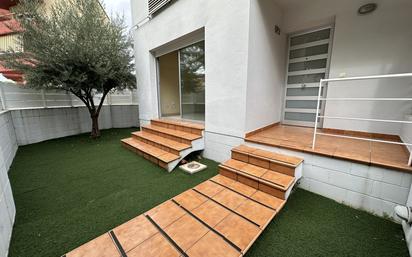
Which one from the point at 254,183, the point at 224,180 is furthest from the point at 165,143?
the point at 254,183

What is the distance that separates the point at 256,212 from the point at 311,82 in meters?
2.98

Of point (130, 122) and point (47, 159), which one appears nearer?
point (47, 159)

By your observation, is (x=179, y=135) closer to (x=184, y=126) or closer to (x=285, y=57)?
(x=184, y=126)

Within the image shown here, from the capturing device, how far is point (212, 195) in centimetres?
197

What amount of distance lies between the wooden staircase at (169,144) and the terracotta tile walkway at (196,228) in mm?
1062

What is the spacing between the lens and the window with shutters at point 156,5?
3.74m

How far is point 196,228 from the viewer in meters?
1.48

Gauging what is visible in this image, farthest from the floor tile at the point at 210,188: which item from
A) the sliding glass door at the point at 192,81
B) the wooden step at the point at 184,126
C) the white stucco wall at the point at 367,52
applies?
the white stucco wall at the point at 367,52

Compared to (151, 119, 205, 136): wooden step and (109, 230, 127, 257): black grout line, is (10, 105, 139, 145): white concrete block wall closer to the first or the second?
(151, 119, 205, 136): wooden step

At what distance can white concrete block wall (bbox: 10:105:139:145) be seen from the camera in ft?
14.9

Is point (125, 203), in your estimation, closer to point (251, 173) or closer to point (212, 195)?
point (212, 195)

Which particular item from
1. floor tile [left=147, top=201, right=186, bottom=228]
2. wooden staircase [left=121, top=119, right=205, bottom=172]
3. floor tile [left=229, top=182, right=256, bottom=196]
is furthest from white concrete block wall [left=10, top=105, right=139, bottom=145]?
floor tile [left=229, top=182, right=256, bottom=196]

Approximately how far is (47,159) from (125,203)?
113 inches

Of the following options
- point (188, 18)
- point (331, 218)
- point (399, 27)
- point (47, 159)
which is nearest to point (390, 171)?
point (331, 218)
